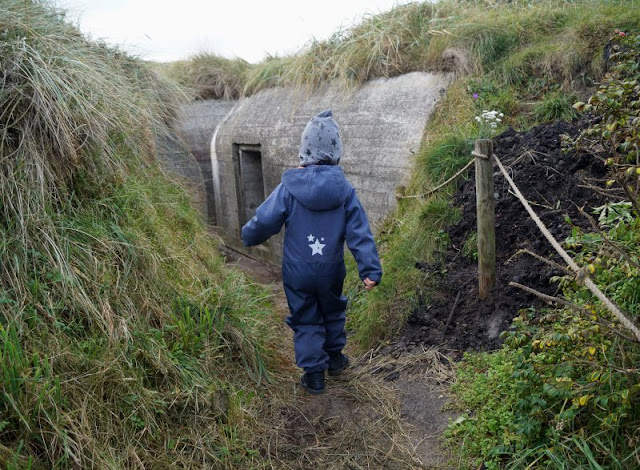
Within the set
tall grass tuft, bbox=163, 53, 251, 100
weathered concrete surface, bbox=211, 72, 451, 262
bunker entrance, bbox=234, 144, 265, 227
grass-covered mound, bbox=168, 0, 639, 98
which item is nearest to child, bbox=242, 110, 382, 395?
weathered concrete surface, bbox=211, 72, 451, 262

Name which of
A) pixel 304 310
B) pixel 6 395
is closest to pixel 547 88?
pixel 304 310

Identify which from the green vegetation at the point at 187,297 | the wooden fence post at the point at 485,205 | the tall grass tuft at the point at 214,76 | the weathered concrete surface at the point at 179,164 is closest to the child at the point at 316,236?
the green vegetation at the point at 187,297

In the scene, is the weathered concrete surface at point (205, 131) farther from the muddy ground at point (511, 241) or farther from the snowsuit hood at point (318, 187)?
the snowsuit hood at point (318, 187)

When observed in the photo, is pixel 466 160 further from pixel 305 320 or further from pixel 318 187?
pixel 305 320

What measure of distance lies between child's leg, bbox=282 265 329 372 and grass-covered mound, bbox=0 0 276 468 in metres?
0.29

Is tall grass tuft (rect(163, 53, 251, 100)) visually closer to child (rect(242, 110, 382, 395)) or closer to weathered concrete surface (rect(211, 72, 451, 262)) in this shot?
weathered concrete surface (rect(211, 72, 451, 262))

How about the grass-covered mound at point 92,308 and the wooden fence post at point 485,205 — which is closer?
the grass-covered mound at point 92,308

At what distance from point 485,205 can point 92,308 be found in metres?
2.53

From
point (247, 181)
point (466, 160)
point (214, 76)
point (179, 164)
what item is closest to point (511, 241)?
point (466, 160)

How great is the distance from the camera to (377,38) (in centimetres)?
771

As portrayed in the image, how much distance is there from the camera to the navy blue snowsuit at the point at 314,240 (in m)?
3.75

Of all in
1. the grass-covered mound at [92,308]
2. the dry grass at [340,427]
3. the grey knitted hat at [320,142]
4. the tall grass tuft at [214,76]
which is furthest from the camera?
the tall grass tuft at [214,76]

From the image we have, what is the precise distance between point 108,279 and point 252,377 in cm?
108

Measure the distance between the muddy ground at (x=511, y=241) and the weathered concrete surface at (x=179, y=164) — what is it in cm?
334
